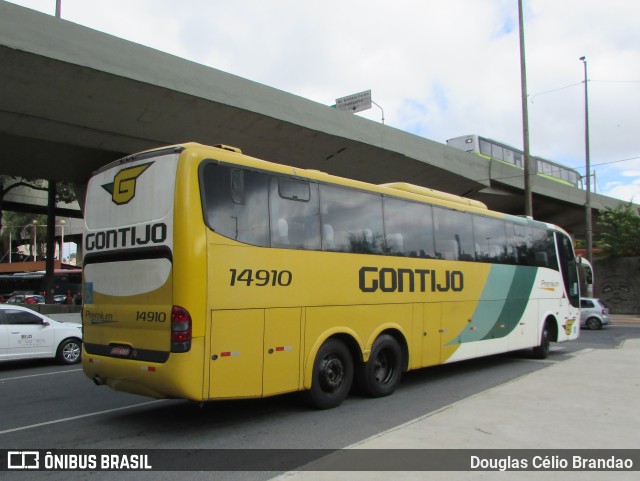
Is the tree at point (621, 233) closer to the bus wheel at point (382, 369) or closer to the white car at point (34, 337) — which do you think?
the bus wheel at point (382, 369)

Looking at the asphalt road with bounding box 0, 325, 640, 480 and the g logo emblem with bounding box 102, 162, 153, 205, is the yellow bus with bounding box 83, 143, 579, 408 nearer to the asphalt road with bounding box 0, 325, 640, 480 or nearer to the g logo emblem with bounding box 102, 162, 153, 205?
the g logo emblem with bounding box 102, 162, 153, 205

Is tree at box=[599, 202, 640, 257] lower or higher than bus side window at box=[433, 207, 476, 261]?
higher

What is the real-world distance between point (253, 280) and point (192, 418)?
2220 mm

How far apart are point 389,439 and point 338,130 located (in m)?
16.2

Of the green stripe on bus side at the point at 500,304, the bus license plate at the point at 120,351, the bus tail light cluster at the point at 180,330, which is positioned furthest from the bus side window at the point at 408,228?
the bus license plate at the point at 120,351

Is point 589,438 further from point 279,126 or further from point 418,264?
point 279,126

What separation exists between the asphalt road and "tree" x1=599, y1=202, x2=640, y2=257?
2769 cm

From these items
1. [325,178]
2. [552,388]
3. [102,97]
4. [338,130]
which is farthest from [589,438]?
[338,130]


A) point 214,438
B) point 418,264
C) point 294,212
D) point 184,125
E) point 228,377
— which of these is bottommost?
point 214,438

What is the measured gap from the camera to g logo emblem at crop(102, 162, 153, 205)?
21.4ft

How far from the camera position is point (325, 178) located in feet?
25.3

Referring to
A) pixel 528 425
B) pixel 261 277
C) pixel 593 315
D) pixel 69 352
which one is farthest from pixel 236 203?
pixel 593 315

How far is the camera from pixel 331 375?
7.54m

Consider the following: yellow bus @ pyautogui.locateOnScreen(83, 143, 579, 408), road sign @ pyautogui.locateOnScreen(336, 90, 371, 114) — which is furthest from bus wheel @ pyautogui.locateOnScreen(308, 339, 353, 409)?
road sign @ pyautogui.locateOnScreen(336, 90, 371, 114)
